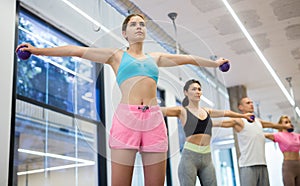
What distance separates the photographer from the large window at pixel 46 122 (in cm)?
359

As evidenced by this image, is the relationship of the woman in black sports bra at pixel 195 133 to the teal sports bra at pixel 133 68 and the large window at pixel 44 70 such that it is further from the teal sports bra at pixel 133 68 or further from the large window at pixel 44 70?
the large window at pixel 44 70

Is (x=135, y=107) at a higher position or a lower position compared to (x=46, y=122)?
lower

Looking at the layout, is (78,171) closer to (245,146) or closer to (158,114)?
(245,146)

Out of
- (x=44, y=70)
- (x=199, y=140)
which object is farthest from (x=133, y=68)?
(x=44, y=70)

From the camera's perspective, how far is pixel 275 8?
4191mm

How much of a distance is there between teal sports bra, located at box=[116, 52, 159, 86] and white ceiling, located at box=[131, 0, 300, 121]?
1.30 metres

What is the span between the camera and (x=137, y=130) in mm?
1653

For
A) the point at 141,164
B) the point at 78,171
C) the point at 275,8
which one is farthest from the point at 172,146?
the point at 275,8

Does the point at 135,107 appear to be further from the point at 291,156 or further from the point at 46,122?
the point at 291,156

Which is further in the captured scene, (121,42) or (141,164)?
(121,42)

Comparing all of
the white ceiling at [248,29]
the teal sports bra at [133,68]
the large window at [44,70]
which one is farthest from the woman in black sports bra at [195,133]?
the large window at [44,70]

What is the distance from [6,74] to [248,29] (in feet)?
9.18

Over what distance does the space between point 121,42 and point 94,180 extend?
248 cm

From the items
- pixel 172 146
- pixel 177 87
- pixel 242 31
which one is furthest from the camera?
pixel 242 31
